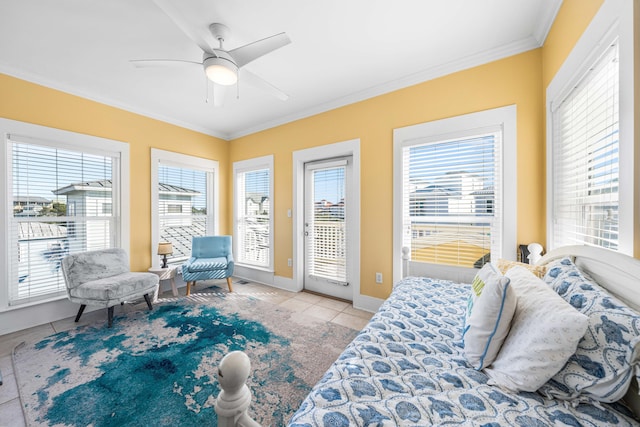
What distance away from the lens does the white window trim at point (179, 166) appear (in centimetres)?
338

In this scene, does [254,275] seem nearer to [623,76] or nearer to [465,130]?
[465,130]

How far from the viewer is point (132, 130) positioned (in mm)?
3186

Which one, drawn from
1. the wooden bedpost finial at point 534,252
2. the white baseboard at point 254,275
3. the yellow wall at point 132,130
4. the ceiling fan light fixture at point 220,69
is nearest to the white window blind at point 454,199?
the wooden bedpost finial at point 534,252

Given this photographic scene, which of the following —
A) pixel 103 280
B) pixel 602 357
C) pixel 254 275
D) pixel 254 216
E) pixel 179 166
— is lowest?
pixel 254 275

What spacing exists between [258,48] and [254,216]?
2.84m

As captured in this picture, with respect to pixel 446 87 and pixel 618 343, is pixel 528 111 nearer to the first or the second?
pixel 446 87

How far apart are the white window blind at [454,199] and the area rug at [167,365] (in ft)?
4.27

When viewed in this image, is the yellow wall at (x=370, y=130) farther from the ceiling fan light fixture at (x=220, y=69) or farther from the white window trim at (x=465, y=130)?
the ceiling fan light fixture at (x=220, y=69)

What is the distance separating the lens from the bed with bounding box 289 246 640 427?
0.70 meters

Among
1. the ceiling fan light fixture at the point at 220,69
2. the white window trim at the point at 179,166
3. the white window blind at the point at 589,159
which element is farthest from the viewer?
the white window trim at the point at 179,166

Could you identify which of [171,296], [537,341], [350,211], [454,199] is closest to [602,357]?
[537,341]

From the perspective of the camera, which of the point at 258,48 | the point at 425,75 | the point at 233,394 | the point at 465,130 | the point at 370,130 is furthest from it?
the point at 370,130

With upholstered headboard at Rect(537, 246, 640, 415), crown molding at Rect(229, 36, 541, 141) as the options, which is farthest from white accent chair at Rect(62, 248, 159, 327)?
upholstered headboard at Rect(537, 246, 640, 415)

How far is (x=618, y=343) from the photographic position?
2.31ft
